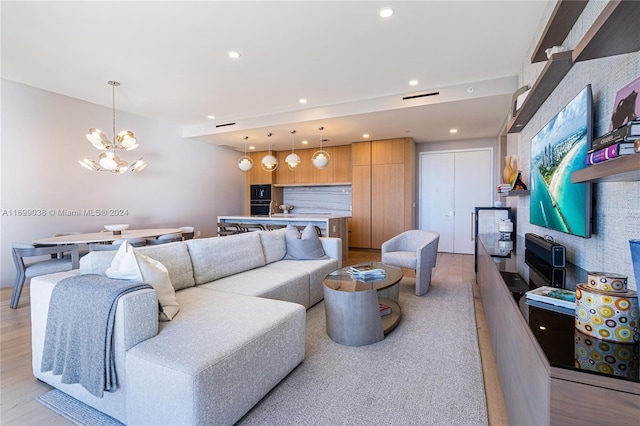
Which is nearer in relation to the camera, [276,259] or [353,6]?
[353,6]

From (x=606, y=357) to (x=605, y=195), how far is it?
3.25 ft

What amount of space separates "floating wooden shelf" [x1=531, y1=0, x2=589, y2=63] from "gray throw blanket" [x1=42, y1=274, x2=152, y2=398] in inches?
114

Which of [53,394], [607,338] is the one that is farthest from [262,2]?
[53,394]

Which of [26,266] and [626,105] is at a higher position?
[626,105]

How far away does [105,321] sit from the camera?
142 centimetres

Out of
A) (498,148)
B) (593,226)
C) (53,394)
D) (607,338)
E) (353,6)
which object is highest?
(353,6)

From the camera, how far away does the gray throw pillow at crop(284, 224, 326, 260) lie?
358 cm

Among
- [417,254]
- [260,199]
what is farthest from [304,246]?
[260,199]

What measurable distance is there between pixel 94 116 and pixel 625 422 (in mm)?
6582

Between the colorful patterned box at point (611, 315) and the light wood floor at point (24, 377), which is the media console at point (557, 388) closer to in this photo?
the colorful patterned box at point (611, 315)

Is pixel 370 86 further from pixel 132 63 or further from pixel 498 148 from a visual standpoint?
pixel 498 148

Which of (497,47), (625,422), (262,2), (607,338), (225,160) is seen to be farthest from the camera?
(225,160)

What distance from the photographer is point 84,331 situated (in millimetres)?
1483

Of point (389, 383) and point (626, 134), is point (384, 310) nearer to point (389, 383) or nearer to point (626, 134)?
point (389, 383)
